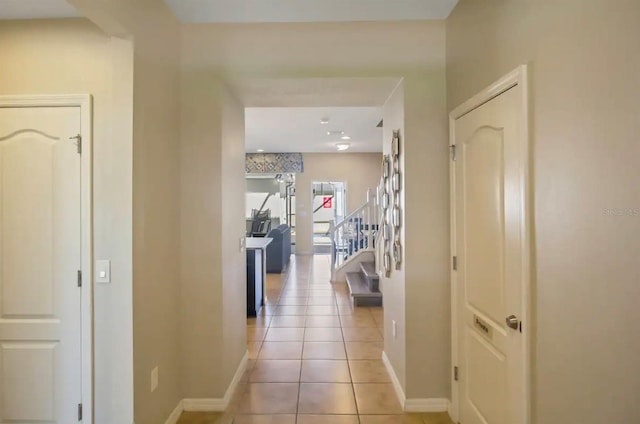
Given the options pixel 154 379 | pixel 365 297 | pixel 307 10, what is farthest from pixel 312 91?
pixel 365 297

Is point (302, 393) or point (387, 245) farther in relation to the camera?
point (387, 245)

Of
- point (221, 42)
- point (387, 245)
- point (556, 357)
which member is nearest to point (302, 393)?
point (387, 245)

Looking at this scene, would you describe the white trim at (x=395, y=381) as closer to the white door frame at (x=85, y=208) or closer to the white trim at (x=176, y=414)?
the white trim at (x=176, y=414)

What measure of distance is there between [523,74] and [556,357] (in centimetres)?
119

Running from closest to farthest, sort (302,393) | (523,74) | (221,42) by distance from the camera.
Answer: (523,74) → (221,42) → (302,393)

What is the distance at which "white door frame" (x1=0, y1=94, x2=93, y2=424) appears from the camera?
2.05 meters

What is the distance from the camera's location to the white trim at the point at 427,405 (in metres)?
2.55

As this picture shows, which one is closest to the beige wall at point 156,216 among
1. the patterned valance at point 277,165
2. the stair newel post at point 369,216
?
the stair newel post at point 369,216

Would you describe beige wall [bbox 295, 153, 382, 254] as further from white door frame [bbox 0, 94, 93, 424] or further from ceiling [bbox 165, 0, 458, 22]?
white door frame [bbox 0, 94, 93, 424]

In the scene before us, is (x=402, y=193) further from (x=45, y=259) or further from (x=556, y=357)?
(x=45, y=259)

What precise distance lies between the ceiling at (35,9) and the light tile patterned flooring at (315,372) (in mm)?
2741

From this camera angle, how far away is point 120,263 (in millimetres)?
1937

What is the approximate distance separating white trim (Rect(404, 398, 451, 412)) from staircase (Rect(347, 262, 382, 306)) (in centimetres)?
264

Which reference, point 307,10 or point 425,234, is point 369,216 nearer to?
point 425,234
